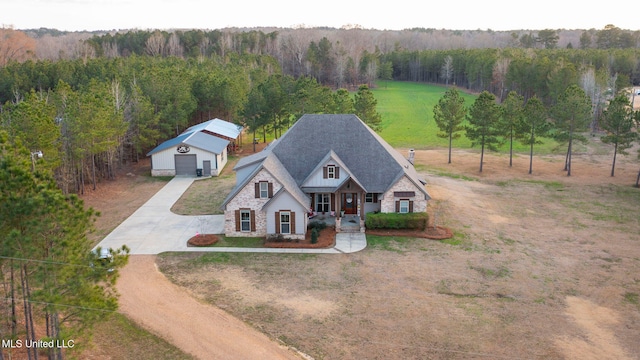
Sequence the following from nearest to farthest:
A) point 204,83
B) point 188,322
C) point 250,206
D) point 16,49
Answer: point 188,322, point 250,206, point 204,83, point 16,49

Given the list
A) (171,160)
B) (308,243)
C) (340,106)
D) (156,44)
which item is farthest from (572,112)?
(156,44)

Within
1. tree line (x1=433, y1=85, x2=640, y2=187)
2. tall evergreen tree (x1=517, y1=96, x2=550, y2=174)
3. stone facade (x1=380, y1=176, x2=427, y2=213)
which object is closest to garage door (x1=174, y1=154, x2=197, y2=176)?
stone facade (x1=380, y1=176, x2=427, y2=213)

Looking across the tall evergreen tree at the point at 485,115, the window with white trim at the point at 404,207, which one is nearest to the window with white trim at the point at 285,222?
the window with white trim at the point at 404,207

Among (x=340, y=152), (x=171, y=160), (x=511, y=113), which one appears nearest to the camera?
(x=340, y=152)

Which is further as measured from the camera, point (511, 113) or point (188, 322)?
point (511, 113)

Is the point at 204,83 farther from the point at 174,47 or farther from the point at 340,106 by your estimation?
the point at 174,47

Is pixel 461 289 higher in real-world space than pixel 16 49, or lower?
lower

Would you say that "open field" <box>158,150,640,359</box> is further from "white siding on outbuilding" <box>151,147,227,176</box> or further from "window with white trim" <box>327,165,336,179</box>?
A: "white siding on outbuilding" <box>151,147,227,176</box>
